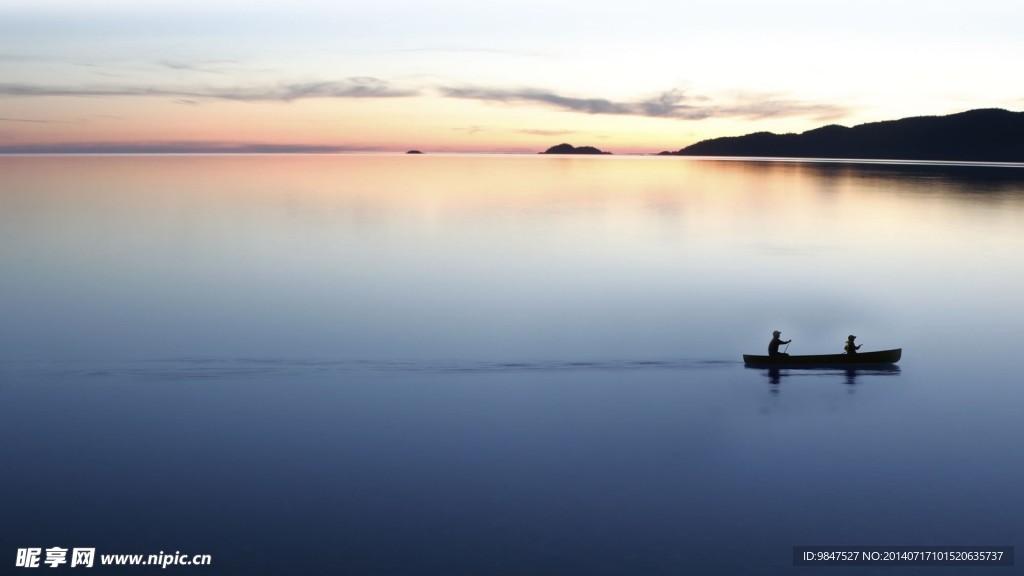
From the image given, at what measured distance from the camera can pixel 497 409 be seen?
26.2 metres

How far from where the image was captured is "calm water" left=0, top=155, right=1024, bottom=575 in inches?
693

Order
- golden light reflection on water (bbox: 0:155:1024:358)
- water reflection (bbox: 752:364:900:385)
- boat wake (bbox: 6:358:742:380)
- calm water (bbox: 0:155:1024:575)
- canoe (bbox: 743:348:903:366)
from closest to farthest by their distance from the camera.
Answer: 1. calm water (bbox: 0:155:1024:575)
2. boat wake (bbox: 6:358:742:380)
3. water reflection (bbox: 752:364:900:385)
4. canoe (bbox: 743:348:903:366)
5. golden light reflection on water (bbox: 0:155:1024:358)

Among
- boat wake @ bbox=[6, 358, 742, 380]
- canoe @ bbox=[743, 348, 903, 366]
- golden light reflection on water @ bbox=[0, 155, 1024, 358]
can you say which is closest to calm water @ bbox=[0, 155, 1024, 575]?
boat wake @ bbox=[6, 358, 742, 380]

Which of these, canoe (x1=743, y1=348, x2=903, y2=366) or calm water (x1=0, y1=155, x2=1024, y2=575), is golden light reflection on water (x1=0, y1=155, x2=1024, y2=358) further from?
canoe (x1=743, y1=348, x2=903, y2=366)

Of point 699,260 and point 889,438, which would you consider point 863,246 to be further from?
point 889,438

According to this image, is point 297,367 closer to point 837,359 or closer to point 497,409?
point 497,409

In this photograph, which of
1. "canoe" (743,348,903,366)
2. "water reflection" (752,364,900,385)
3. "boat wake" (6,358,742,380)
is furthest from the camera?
"canoe" (743,348,903,366)

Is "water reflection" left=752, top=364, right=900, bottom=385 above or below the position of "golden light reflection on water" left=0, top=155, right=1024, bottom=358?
below

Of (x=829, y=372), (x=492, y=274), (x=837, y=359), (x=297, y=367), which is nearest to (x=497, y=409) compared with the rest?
(x=297, y=367)

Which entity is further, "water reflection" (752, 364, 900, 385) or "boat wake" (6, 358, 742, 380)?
"water reflection" (752, 364, 900, 385)

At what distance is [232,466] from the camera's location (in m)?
20.9

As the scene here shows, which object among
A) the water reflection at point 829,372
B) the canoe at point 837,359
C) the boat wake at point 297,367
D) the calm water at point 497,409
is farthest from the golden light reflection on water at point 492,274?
the water reflection at point 829,372

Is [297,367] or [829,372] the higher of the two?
[829,372]

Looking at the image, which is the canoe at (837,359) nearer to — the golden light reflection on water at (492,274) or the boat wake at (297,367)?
the boat wake at (297,367)
